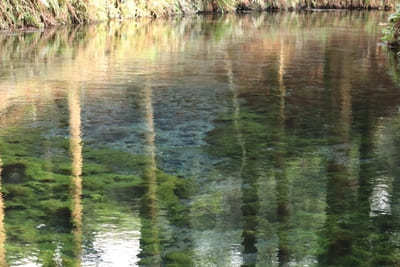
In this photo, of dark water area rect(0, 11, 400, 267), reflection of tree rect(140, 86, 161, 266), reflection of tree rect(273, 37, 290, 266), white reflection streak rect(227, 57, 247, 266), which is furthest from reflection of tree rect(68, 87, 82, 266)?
reflection of tree rect(273, 37, 290, 266)

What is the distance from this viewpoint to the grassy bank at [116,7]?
19875mm

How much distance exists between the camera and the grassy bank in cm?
1988

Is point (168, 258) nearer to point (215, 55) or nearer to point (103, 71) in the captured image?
point (103, 71)

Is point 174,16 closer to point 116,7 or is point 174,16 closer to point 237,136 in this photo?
point 116,7

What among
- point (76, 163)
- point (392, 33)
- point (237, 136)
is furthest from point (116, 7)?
point (76, 163)

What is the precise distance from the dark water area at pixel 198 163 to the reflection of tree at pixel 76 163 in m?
0.01

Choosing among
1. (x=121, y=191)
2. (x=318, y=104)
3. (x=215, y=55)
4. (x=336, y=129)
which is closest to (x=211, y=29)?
(x=215, y=55)

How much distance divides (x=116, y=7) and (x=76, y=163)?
20846 mm

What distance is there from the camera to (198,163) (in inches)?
245

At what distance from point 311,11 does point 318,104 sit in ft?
81.9

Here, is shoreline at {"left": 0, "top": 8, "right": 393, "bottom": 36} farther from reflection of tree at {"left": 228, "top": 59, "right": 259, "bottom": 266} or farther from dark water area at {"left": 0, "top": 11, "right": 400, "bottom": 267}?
reflection of tree at {"left": 228, "top": 59, "right": 259, "bottom": 266}

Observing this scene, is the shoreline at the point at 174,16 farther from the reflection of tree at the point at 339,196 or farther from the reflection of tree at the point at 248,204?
the reflection of tree at the point at 248,204

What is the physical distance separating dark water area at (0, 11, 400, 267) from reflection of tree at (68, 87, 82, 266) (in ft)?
0.05

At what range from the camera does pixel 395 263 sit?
4062mm
